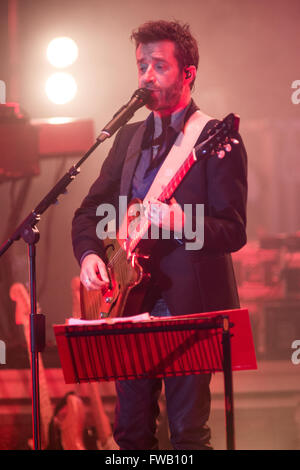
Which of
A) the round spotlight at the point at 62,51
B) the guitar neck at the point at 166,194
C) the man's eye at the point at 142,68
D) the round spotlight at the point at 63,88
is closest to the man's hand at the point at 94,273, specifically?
the guitar neck at the point at 166,194

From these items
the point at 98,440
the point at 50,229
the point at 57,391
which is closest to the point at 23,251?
the point at 50,229

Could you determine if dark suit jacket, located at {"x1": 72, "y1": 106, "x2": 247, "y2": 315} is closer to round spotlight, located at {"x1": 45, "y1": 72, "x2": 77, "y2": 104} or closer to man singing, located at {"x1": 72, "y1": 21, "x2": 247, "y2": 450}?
man singing, located at {"x1": 72, "y1": 21, "x2": 247, "y2": 450}

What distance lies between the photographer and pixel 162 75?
7.53ft

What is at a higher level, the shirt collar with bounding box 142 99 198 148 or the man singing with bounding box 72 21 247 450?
the shirt collar with bounding box 142 99 198 148

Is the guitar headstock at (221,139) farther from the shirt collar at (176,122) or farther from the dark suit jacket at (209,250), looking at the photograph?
the shirt collar at (176,122)

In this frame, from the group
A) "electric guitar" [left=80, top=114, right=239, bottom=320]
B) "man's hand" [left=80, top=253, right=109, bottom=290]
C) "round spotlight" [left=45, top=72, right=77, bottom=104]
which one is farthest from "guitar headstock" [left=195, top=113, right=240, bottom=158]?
"round spotlight" [left=45, top=72, right=77, bottom=104]

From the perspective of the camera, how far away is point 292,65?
3396mm

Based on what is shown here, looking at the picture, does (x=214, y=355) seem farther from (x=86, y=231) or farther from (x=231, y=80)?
(x=231, y=80)

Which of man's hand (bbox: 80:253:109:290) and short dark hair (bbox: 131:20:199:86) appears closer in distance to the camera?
man's hand (bbox: 80:253:109:290)

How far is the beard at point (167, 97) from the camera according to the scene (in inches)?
89.1

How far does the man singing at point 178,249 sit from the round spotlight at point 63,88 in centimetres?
126

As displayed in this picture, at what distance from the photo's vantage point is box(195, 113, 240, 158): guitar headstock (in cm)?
192

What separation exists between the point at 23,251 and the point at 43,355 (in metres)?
0.67

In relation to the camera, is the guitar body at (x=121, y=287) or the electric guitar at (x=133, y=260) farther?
the guitar body at (x=121, y=287)
